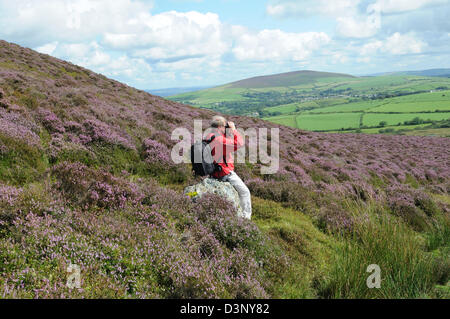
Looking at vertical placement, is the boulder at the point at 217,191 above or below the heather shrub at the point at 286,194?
above

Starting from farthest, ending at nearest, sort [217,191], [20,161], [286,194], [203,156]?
[286,194] → [217,191] → [20,161] → [203,156]

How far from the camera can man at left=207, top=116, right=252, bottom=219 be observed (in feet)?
21.4

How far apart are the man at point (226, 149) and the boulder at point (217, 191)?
121 millimetres

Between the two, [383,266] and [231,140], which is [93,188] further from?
[383,266]

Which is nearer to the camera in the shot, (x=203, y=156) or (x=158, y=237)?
(x=158, y=237)

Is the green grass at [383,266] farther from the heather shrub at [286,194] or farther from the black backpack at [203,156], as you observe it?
the heather shrub at [286,194]

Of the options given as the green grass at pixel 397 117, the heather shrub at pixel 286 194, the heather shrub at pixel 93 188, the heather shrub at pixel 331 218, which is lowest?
the heather shrub at pixel 331 218

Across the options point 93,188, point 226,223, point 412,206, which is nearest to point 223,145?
point 226,223

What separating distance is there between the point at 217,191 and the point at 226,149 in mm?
1171

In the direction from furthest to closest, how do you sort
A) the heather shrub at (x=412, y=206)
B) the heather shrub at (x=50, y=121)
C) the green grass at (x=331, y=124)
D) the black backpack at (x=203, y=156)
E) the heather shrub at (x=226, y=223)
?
the green grass at (x=331, y=124)
the heather shrub at (x=412, y=206)
the heather shrub at (x=50, y=121)
the black backpack at (x=203, y=156)
the heather shrub at (x=226, y=223)

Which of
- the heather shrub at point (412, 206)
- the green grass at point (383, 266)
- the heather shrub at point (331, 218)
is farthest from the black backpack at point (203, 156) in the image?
the heather shrub at point (412, 206)

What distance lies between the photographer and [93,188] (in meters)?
5.50

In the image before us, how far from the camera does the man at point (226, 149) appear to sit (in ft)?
21.4
